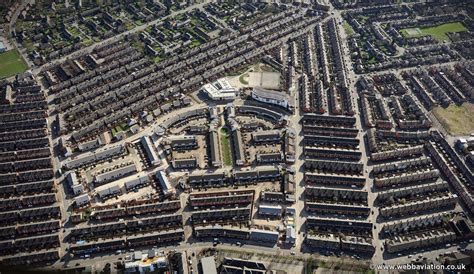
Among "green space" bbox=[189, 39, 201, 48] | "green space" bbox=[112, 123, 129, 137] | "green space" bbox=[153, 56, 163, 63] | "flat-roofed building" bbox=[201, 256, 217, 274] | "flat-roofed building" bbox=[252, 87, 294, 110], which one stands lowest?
"flat-roofed building" bbox=[201, 256, 217, 274]

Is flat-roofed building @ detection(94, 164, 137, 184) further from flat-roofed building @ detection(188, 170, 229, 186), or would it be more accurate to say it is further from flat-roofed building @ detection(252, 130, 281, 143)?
flat-roofed building @ detection(252, 130, 281, 143)

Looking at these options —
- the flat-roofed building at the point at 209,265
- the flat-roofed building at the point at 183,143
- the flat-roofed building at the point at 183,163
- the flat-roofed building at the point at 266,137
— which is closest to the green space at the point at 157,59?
the flat-roofed building at the point at 183,143

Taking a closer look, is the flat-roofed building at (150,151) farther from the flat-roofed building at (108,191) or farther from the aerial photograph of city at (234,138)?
the flat-roofed building at (108,191)

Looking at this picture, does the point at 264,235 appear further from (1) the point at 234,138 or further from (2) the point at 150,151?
(2) the point at 150,151

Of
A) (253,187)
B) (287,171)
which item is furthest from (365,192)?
(253,187)

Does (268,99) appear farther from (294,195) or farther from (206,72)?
(294,195)

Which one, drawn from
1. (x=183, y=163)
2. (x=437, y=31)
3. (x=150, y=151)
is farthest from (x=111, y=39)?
(x=437, y=31)

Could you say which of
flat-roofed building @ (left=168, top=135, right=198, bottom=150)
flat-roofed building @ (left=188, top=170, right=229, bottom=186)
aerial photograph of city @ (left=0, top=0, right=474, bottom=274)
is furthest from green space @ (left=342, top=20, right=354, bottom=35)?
flat-roofed building @ (left=188, top=170, right=229, bottom=186)
